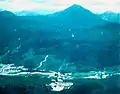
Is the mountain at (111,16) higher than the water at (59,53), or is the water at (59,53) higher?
the mountain at (111,16)

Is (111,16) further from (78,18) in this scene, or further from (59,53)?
(59,53)

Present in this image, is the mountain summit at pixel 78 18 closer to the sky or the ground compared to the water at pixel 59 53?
closer to the sky

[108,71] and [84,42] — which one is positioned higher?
[84,42]

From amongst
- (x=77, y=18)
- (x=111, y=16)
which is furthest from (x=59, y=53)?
(x=111, y=16)

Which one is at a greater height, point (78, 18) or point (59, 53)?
point (78, 18)

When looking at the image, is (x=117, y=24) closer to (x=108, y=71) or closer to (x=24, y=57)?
(x=108, y=71)

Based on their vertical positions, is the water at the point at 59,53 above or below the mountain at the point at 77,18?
below

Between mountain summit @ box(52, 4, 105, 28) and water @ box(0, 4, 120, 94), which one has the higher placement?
mountain summit @ box(52, 4, 105, 28)

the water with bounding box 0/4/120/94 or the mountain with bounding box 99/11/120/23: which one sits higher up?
the mountain with bounding box 99/11/120/23

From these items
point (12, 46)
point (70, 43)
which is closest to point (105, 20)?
point (70, 43)

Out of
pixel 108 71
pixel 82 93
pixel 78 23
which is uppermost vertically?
pixel 78 23
